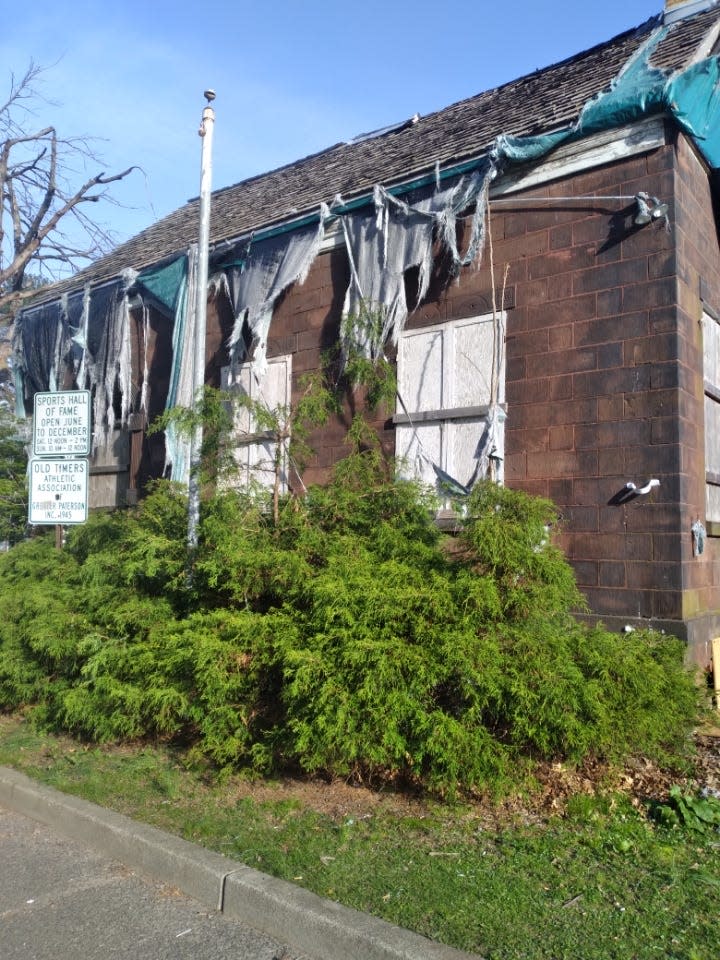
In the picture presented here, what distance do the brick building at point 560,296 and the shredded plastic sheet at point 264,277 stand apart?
28 mm

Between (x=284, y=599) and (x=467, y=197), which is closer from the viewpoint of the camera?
(x=284, y=599)

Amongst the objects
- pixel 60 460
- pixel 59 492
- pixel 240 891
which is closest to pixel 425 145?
pixel 60 460

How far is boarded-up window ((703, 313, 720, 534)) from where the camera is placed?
814 cm

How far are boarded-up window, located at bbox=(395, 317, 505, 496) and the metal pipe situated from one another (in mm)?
2154

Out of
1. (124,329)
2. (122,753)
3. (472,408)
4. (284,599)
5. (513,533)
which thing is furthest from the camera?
(124,329)

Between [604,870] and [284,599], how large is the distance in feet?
8.97

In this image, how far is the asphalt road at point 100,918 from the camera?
374 centimetres

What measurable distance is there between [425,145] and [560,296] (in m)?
3.40

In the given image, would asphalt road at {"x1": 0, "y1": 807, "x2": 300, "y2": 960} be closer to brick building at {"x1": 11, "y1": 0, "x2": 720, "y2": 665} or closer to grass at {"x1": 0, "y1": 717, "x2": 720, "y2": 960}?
grass at {"x1": 0, "y1": 717, "x2": 720, "y2": 960}

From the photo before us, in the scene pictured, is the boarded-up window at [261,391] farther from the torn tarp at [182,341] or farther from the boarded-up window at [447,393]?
the boarded-up window at [447,393]

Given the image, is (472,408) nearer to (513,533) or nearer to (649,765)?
(513,533)

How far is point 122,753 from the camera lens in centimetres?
636

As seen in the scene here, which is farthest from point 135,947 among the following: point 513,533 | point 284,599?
point 513,533

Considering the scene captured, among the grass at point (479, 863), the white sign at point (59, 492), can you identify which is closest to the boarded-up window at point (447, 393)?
the white sign at point (59, 492)
